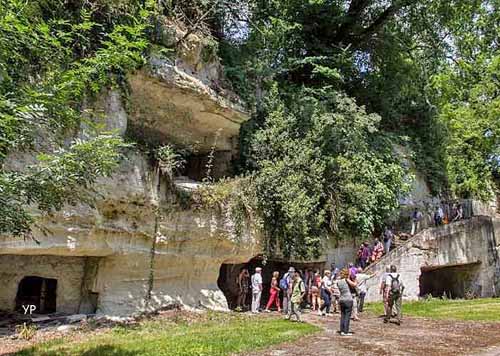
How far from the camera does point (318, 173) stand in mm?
18312

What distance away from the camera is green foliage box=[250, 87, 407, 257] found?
679 inches

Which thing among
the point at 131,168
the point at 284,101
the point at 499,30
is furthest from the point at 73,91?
the point at 499,30

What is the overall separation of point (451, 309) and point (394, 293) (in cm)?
522

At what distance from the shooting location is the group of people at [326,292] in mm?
11836

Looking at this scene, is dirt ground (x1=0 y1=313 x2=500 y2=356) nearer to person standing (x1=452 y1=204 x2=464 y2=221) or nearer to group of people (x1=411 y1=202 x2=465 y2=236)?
group of people (x1=411 y1=202 x2=465 y2=236)

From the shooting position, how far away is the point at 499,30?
30391 millimetres

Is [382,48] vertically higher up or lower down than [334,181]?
higher up

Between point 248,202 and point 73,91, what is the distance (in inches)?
377

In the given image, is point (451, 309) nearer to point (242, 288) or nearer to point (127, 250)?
point (242, 288)

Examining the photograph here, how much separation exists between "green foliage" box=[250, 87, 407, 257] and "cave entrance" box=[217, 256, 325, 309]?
4.93 feet

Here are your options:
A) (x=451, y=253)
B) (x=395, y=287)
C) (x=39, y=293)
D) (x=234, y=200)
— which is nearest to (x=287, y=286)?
(x=234, y=200)

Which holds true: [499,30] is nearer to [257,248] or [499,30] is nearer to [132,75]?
[257,248]

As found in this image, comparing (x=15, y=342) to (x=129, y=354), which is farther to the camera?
(x=15, y=342)

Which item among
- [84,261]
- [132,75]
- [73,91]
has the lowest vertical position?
[84,261]
